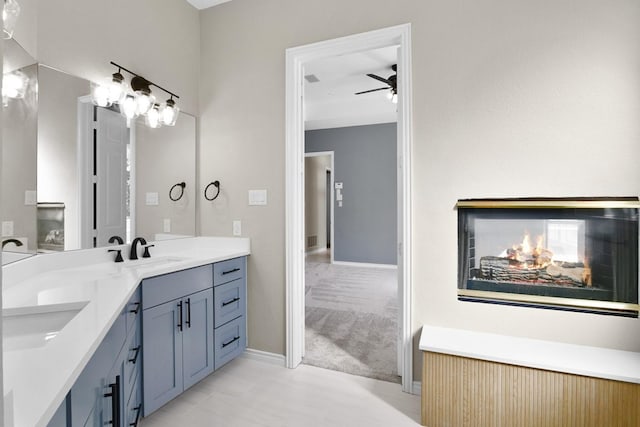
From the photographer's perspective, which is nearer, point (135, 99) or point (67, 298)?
point (67, 298)

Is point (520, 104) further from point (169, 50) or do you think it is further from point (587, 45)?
point (169, 50)

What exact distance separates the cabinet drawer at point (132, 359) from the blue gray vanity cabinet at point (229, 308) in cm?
62

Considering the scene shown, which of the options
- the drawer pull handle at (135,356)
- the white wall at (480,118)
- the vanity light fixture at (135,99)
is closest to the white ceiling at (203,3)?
the white wall at (480,118)

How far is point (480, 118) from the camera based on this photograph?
2.07 meters

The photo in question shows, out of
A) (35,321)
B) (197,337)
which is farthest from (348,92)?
(35,321)

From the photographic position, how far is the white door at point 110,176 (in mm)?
2133

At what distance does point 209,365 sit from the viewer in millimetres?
2258

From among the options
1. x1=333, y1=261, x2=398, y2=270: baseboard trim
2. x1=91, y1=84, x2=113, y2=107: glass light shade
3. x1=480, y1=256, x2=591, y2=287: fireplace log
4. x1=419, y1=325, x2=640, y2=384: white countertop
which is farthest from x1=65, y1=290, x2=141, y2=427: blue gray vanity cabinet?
x1=333, y1=261, x2=398, y2=270: baseboard trim

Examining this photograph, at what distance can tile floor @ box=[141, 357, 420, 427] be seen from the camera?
75.9 inches

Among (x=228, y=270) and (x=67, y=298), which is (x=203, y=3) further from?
(x=67, y=298)

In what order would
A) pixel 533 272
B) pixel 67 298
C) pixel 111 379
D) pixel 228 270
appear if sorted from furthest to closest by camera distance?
pixel 228 270
pixel 533 272
pixel 67 298
pixel 111 379

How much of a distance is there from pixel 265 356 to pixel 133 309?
1.27 metres

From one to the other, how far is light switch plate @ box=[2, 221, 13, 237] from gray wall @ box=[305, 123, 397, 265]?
5.38 metres

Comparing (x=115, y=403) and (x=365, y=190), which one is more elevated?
(x=365, y=190)
